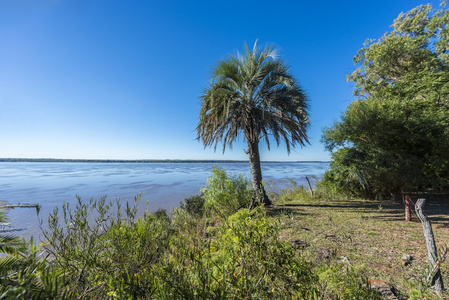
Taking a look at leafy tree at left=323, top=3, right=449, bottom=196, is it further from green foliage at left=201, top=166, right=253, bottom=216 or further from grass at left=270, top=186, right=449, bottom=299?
green foliage at left=201, top=166, right=253, bottom=216

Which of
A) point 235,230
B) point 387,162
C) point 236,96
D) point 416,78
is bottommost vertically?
point 235,230

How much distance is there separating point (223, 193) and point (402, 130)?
9248 mm

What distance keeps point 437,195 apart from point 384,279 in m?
11.8

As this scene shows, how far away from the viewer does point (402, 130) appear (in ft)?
27.2

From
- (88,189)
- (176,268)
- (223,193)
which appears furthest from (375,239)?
(88,189)

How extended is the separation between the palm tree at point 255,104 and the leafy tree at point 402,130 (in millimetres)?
3029

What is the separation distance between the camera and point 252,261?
1563 millimetres

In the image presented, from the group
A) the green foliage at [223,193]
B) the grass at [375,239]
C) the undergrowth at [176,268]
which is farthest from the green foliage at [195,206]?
the undergrowth at [176,268]

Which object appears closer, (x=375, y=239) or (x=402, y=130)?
(x=375, y=239)

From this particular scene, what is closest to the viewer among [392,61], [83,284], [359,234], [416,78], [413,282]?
[83,284]

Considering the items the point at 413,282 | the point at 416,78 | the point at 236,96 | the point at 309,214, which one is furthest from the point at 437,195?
the point at 236,96

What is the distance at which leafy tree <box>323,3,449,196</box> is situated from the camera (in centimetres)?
773

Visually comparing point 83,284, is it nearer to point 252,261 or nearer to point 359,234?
point 252,261

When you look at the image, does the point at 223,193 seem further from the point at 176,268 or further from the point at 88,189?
the point at 88,189
